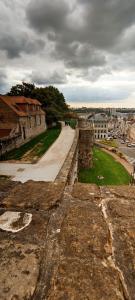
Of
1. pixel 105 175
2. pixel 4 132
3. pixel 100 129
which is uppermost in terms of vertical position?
pixel 4 132

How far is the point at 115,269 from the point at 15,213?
1.16 m

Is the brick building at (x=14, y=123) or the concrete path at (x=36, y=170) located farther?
the brick building at (x=14, y=123)

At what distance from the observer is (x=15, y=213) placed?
2.13 metres

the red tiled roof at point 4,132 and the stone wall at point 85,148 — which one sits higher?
the red tiled roof at point 4,132

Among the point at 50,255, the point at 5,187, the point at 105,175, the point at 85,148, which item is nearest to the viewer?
the point at 50,255

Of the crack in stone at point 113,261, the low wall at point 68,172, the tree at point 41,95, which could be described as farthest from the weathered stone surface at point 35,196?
the tree at point 41,95

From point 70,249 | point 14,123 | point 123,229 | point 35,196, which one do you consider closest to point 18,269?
point 70,249

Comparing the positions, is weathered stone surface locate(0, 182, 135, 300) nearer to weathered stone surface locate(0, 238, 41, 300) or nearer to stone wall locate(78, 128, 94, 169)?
weathered stone surface locate(0, 238, 41, 300)

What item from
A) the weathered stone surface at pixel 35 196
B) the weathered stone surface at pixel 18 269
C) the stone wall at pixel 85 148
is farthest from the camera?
the stone wall at pixel 85 148

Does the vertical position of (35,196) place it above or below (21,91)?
below

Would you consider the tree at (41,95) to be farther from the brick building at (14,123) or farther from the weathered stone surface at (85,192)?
the weathered stone surface at (85,192)

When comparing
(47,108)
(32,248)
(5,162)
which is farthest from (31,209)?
(47,108)

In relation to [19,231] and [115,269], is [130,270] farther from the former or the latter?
[19,231]

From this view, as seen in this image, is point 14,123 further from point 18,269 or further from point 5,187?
point 18,269
